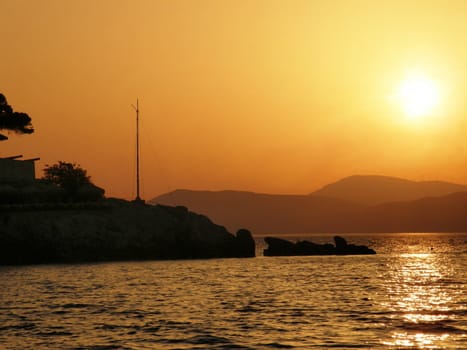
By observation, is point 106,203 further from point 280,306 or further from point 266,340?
point 266,340

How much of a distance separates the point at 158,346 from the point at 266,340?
15.8ft

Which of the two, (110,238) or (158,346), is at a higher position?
(110,238)

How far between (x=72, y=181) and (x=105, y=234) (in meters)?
14.5

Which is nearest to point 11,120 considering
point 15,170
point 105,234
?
point 15,170

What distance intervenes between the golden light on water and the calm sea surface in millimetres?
55

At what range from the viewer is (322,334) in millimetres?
38719

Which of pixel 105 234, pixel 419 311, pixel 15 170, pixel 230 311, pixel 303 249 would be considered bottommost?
pixel 419 311

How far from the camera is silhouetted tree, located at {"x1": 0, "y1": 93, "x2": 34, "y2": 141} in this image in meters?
130

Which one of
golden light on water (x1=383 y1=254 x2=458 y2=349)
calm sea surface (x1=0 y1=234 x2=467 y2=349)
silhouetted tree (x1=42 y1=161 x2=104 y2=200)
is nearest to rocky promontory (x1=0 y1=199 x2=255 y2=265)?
silhouetted tree (x1=42 y1=161 x2=104 y2=200)

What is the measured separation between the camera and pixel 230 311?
49156mm

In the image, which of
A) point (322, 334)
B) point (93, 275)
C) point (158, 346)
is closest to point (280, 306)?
point (322, 334)

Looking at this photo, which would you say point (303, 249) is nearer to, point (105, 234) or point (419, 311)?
point (105, 234)

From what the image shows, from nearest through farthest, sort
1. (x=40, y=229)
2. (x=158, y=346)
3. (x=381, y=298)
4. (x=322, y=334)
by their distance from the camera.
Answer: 1. (x=158, y=346)
2. (x=322, y=334)
3. (x=381, y=298)
4. (x=40, y=229)

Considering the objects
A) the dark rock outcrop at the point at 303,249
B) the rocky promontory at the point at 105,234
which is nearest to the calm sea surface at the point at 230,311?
the rocky promontory at the point at 105,234
